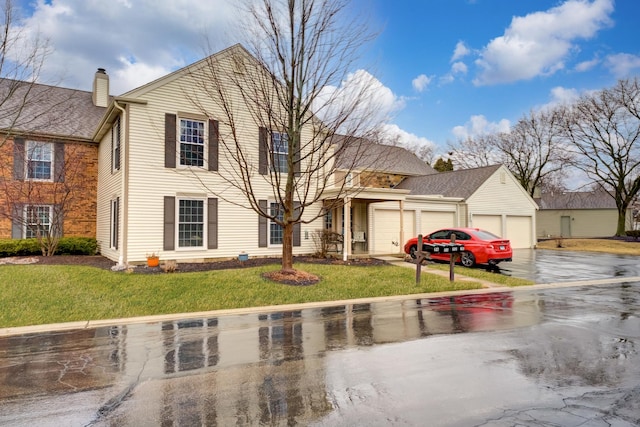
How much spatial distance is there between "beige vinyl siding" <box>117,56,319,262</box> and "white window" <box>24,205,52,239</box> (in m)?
6.08

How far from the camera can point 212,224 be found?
587 inches

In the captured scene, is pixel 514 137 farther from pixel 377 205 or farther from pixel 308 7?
pixel 308 7

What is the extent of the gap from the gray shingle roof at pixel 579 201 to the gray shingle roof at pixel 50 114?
139ft

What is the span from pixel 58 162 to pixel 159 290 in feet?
39.3

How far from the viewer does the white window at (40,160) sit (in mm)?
17344

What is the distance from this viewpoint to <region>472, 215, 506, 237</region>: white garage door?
2370 cm

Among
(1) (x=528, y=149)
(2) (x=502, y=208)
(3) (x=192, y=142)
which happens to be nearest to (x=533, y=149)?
(1) (x=528, y=149)

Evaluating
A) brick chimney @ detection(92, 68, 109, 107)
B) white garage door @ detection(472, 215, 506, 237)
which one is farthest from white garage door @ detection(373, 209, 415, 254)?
brick chimney @ detection(92, 68, 109, 107)

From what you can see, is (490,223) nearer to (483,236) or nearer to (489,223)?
(489,223)

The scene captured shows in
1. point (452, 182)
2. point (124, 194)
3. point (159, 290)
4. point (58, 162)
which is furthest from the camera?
point (452, 182)

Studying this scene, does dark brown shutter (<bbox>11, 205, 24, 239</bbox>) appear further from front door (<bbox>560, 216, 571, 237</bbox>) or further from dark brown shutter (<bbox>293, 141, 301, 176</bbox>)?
front door (<bbox>560, 216, 571, 237</bbox>)

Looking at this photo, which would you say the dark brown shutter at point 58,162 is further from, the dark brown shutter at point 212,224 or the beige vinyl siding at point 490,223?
the beige vinyl siding at point 490,223

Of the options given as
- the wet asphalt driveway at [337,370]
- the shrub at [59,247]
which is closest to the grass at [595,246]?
the wet asphalt driveway at [337,370]

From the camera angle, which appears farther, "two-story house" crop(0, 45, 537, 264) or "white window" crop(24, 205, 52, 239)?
"white window" crop(24, 205, 52, 239)
